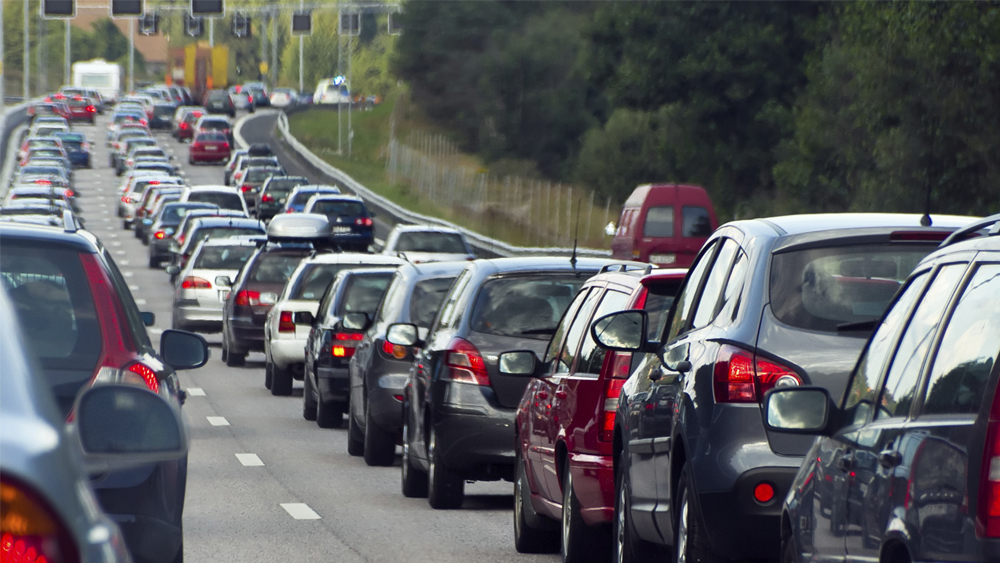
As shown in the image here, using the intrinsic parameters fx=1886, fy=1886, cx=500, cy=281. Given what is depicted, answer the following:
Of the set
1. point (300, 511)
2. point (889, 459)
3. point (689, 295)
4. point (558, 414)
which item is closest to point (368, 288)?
point (300, 511)

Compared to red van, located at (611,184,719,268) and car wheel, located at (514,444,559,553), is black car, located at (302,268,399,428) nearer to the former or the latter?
car wheel, located at (514,444,559,553)

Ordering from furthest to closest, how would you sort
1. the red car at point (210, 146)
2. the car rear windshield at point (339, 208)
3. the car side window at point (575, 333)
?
the red car at point (210, 146) < the car rear windshield at point (339, 208) < the car side window at point (575, 333)

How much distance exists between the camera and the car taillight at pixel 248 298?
25.5 metres

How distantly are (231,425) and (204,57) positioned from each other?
120 metres

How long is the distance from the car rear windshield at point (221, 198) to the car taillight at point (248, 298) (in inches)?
1148

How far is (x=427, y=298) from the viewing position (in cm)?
1489

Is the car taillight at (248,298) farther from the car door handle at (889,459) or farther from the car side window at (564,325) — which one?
the car door handle at (889,459)

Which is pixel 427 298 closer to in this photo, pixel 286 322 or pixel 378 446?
pixel 378 446

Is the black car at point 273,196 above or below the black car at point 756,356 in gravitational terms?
below

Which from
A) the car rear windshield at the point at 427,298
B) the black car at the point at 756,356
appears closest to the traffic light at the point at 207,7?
the car rear windshield at the point at 427,298

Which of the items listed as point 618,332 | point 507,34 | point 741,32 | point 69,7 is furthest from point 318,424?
point 507,34

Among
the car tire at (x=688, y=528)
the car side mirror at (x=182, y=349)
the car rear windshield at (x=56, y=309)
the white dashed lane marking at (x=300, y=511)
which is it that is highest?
the car rear windshield at (x=56, y=309)

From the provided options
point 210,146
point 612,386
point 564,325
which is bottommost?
point 210,146

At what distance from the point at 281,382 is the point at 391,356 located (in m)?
7.82
